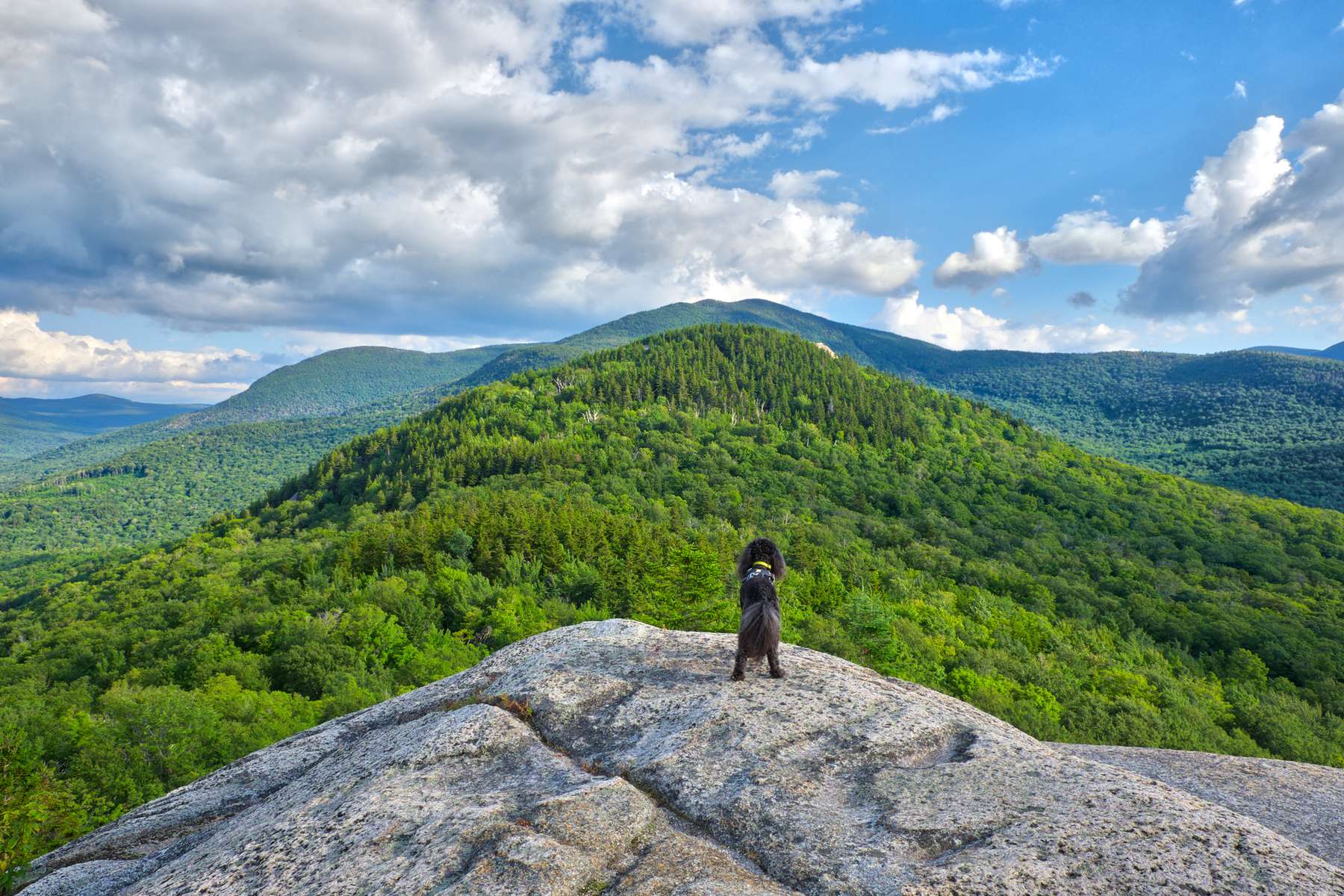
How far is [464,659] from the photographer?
141 feet

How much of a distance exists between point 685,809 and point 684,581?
32.6m

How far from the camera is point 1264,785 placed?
10992mm

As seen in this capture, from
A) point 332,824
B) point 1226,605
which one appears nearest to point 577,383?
point 1226,605

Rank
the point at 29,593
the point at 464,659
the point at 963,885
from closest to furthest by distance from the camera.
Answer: the point at 963,885
the point at 464,659
the point at 29,593

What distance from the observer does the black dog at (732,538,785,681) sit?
948 cm

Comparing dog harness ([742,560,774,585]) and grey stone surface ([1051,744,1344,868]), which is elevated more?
dog harness ([742,560,774,585])

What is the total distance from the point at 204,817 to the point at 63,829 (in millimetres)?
16124

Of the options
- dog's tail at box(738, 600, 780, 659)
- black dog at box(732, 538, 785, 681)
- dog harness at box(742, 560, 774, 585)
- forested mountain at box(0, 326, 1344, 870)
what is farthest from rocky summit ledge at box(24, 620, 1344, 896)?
forested mountain at box(0, 326, 1344, 870)

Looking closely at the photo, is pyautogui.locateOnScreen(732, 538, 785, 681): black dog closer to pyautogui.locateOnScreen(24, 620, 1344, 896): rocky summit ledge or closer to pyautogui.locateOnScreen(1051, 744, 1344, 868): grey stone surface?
pyautogui.locateOnScreen(24, 620, 1344, 896): rocky summit ledge

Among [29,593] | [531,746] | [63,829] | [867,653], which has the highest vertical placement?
[531,746]

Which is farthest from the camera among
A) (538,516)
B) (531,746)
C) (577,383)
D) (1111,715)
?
(577,383)

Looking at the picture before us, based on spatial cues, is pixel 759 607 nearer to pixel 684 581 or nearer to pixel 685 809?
pixel 685 809

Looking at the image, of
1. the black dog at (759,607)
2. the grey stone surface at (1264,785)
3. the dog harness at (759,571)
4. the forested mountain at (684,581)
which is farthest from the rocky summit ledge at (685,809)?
the forested mountain at (684,581)

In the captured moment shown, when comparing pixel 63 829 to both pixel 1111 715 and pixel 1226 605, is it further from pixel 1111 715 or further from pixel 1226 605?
pixel 1226 605
